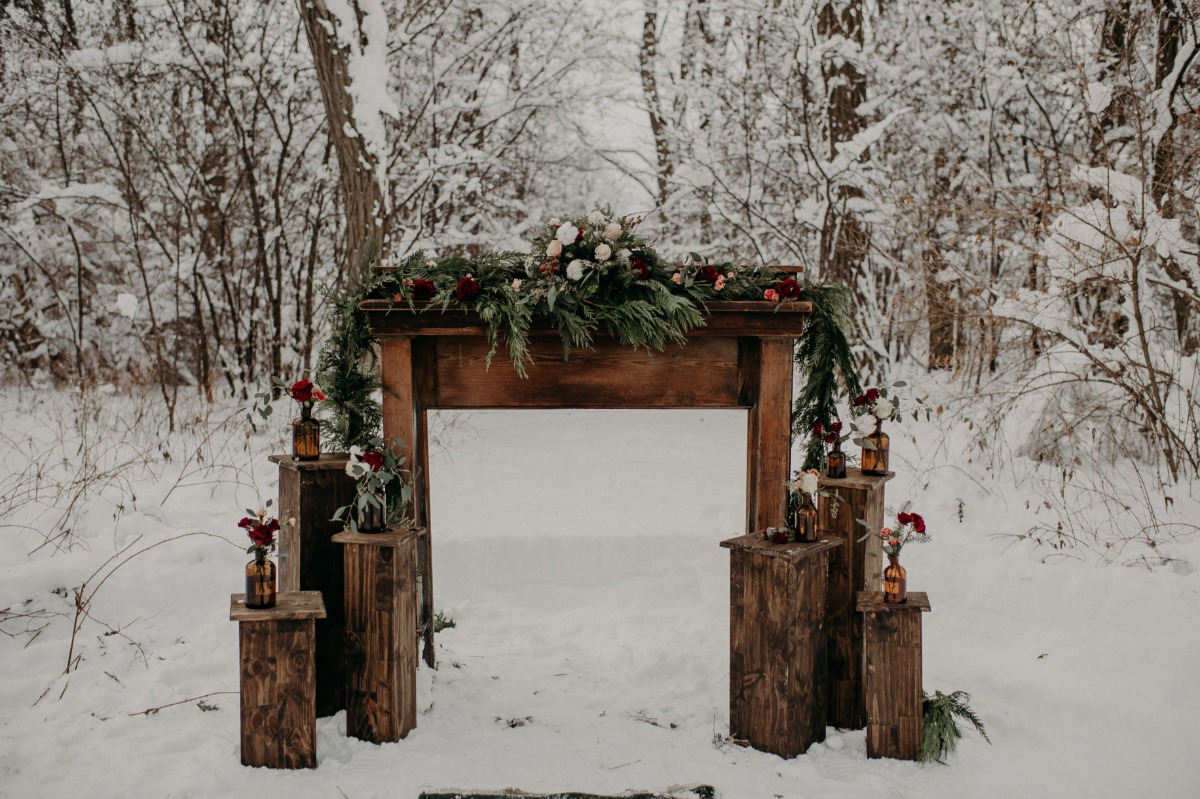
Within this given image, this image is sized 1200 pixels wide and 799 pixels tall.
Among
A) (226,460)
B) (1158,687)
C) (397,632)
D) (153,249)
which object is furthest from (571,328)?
(153,249)

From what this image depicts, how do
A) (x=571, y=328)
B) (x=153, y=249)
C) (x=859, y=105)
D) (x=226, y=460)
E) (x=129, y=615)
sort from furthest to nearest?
1. (x=153, y=249)
2. (x=859, y=105)
3. (x=226, y=460)
4. (x=129, y=615)
5. (x=571, y=328)

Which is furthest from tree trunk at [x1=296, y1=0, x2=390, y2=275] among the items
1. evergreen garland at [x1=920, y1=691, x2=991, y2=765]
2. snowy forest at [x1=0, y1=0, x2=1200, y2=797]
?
evergreen garland at [x1=920, y1=691, x2=991, y2=765]

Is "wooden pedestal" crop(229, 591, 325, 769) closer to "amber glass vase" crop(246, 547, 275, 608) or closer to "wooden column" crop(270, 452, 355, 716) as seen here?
"amber glass vase" crop(246, 547, 275, 608)

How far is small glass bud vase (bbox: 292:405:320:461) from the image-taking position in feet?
9.76

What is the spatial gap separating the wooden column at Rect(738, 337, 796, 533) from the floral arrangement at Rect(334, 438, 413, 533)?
3.79 feet

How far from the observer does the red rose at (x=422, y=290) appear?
2633 millimetres

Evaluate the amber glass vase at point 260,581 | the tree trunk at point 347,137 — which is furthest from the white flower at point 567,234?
the tree trunk at point 347,137

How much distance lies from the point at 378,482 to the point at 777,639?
1.32 metres

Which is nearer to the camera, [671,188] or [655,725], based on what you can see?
[655,725]

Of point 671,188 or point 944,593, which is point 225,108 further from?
point 944,593

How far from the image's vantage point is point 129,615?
3.72m

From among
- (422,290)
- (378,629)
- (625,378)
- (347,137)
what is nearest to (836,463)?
(625,378)

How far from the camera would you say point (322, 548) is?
298cm

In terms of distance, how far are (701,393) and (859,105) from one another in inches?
218
